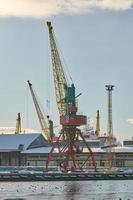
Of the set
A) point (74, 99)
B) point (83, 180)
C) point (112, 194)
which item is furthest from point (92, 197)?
point (74, 99)

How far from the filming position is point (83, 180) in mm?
152000

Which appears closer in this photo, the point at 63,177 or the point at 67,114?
the point at 63,177

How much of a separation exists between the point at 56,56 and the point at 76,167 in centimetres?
3094

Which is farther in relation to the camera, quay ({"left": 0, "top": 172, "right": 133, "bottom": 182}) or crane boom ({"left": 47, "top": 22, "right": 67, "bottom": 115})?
crane boom ({"left": 47, "top": 22, "right": 67, "bottom": 115})

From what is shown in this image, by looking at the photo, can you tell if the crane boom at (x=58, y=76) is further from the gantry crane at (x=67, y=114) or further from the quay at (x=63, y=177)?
the quay at (x=63, y=177)

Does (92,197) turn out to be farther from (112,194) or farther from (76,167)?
(76,167)

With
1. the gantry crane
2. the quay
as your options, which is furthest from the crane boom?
the quay

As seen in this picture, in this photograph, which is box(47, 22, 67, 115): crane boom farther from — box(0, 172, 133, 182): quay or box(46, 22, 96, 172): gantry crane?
box(0, 172, 133, 182): quay

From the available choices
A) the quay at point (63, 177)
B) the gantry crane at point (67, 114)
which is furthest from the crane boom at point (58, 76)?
the quay at point (63, 177)

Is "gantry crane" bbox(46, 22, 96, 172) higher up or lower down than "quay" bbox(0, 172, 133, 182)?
higher up

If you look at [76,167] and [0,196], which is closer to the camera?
[0,196]

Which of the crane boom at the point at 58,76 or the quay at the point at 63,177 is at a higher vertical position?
the crane boom at the point at 58,76

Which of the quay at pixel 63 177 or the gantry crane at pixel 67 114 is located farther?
the gantry crane at pixel 67 114

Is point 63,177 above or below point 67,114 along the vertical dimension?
below
